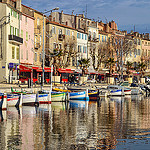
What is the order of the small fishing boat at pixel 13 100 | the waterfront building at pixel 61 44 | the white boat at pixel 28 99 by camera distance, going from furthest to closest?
the waterfront building at pixel 61 44 → the white boat at pixel 28 99 → the small fishing boat at pixel 13 100

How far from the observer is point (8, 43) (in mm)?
60156

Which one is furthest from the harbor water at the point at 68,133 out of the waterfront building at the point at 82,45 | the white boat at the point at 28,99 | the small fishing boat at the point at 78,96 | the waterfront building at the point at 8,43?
the waterfront building at the point at 82,45

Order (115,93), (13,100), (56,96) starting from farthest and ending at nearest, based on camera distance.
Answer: (115,93), (56,96), (13,100)

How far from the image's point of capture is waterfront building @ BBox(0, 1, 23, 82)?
58.9m

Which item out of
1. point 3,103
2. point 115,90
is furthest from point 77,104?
point 115,90

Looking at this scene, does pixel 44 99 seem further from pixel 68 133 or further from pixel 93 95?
pixel 68 133

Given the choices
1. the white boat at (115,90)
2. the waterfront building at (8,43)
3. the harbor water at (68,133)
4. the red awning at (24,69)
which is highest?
the waterfront building at (8,43)

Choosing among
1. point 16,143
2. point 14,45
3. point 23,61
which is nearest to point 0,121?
point 16,143

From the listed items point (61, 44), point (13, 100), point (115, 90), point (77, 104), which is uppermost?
point (61, 44)

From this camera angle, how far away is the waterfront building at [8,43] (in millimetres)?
58938

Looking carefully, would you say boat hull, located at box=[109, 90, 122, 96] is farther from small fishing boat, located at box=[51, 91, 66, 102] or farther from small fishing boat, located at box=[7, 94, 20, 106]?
small fishing boat, located at box=[7, 94, 20, 106]

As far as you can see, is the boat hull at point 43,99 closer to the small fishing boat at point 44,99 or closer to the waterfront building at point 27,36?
the small fishing boat at point 44,99

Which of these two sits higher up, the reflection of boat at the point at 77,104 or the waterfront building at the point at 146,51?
the waterfront building at the point at 146,51

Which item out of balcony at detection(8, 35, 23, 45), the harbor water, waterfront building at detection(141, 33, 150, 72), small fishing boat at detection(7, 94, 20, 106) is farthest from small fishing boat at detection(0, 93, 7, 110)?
waterfront building at detection(141, 33, 150, 72)
